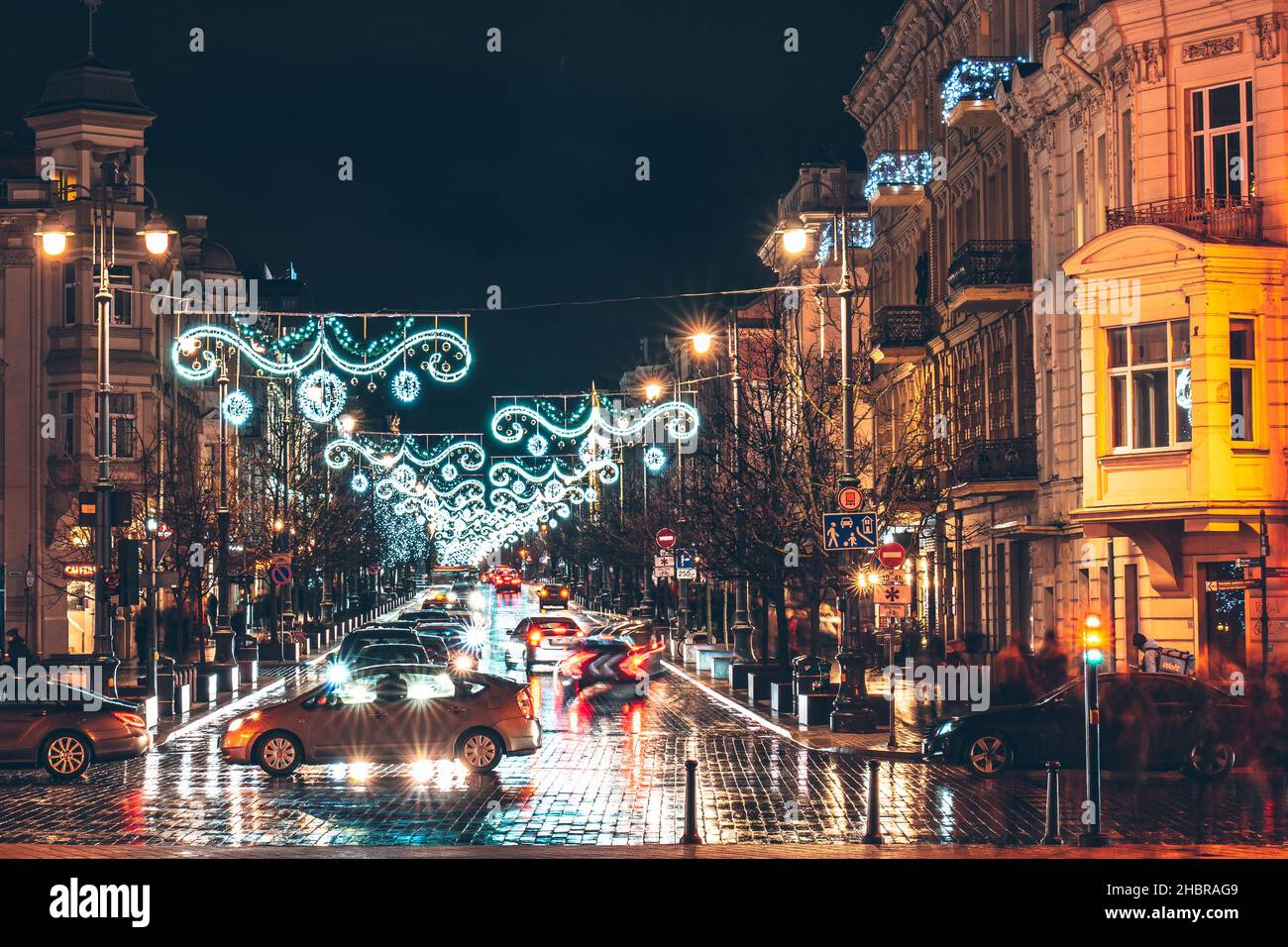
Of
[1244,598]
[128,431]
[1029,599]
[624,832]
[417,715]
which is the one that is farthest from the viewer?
[128,431]

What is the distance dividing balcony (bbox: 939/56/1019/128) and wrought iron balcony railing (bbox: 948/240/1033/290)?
3028 millimetres

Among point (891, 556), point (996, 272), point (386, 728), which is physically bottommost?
point (386, 728)

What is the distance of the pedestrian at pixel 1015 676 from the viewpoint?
31022 mm

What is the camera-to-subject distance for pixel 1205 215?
105 ft

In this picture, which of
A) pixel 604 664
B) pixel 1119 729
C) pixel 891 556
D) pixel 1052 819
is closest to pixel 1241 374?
pixel 891 556

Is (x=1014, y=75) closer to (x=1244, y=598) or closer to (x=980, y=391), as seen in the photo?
(x=980, y=391)

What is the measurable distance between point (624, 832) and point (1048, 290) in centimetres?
2278

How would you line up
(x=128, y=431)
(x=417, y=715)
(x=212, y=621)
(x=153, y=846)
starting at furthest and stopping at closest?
(x=212, y=621) → (x=128, y=431) → (x=417, y=715) → (x=153, y=846)

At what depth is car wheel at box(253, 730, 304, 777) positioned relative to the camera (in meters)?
25.3

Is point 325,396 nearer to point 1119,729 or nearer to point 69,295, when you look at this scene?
point 69,295

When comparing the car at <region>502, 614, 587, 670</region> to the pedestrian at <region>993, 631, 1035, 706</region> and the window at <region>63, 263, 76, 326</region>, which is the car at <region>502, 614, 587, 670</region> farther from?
the pedestrian at <region>993, 631, 1035, 706</region>

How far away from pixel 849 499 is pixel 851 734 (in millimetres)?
3895
